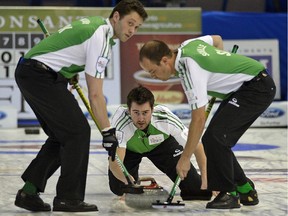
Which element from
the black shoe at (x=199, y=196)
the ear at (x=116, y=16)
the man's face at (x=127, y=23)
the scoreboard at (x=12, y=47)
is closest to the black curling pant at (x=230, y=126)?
the black shoe at (x=199, y=196)

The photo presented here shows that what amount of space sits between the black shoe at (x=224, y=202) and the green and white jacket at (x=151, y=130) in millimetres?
657

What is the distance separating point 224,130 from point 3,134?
222 inches

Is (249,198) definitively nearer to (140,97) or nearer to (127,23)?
(140,97)

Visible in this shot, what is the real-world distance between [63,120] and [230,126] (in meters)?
1.07

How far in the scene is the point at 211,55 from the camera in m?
5.43

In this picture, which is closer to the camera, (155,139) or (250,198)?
(250,198)

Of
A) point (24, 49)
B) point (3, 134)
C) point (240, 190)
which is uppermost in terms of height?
point (240, 190)

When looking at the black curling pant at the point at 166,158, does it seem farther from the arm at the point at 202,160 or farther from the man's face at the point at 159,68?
the man's face at the point at 159,68

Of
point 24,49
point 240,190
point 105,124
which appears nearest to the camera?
point 105,124

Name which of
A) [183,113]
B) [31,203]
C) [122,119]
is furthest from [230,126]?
[183,113]

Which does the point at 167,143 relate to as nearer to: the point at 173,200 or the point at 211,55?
the point at 173,200

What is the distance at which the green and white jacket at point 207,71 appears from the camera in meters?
5.25

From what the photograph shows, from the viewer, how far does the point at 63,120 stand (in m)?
5.30

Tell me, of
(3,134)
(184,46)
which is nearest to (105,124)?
(184,46)
